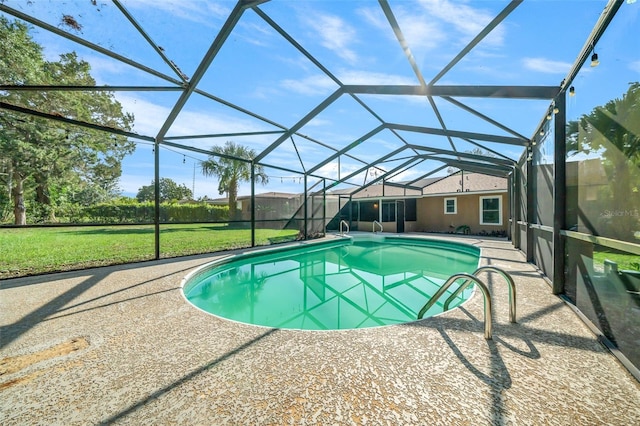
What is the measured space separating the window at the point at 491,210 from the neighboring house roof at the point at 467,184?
2.03 feet

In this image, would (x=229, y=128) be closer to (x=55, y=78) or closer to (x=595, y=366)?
(x=55, y=78)

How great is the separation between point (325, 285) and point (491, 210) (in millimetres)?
11238

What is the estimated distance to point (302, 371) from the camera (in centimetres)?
206

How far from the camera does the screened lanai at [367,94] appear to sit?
2570 mm

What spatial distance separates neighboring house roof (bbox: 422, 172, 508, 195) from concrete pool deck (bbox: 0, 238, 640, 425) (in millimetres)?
11530

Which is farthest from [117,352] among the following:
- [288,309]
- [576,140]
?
[576,140]

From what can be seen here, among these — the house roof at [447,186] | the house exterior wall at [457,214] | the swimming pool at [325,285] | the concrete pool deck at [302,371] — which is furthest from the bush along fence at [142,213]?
the house exterior wall at [457,214]

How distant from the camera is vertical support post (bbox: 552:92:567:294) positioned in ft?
12.2

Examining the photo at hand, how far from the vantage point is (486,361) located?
7.19 ft

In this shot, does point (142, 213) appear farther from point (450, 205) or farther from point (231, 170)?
point (450, 205)

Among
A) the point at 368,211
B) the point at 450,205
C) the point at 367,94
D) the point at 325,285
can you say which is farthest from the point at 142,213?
the point at 450,205

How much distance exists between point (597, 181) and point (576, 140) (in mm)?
971

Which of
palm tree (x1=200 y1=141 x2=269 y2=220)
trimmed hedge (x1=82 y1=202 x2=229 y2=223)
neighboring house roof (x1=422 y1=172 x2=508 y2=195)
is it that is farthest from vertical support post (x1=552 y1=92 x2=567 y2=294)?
palm tree (x1=200 y1=141 x2=269 y2=220)

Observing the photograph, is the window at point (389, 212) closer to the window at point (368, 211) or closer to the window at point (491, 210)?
the window at point (368, 211)
